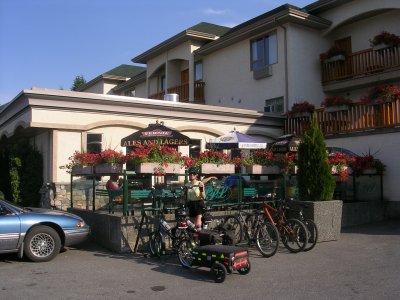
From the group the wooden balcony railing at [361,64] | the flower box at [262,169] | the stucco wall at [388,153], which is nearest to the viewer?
the flower box at [262,169]

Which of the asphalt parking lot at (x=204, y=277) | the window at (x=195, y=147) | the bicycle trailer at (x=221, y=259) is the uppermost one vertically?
the window at (x=195, y=147)

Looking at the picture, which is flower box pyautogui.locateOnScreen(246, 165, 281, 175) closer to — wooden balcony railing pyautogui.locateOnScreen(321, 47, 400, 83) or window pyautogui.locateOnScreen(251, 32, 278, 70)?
wooden balcony railing pyautogui.locateOnScreen(321, 47, 400, 83)

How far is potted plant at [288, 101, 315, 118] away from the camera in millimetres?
19219

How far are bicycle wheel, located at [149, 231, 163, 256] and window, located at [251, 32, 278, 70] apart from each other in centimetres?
1495

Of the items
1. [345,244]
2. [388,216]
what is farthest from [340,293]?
[388,216]

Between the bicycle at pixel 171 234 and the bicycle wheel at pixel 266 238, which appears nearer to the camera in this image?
the bicycle at pixel 171 234

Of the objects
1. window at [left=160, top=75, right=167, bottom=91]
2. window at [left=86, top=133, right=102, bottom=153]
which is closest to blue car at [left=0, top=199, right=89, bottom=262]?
window at [left=86, top=133, right=102, bottom=153]

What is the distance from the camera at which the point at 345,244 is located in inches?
A: 419

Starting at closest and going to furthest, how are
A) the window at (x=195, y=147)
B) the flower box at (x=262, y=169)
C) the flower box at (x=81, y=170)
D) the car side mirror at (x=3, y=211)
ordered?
1. the car side mirror at (x=3, y=211)
2. the flower box at (x=262, y=169)
3. the flower box at (x=81, y=170)
4. the window at (x=195, y=147)

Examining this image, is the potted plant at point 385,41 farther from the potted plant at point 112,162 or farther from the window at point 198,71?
the potted plant at point 112,162

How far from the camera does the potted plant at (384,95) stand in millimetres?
15493

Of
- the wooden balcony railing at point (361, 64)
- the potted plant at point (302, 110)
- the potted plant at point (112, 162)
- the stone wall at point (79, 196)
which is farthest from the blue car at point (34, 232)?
the wooden balcony railing at point (361, 64)

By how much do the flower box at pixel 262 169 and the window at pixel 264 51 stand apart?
35.0 ft

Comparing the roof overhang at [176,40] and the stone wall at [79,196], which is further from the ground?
the roof overhang at [176,40]
